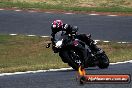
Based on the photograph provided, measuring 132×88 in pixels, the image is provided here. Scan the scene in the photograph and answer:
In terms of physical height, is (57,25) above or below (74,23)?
above

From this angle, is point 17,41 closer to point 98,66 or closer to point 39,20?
point 39,20

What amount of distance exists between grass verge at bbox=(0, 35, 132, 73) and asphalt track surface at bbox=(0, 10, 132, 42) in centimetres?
159

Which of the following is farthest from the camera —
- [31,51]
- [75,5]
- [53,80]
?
[75,5]

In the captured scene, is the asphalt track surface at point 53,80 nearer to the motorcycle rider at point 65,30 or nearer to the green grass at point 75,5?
the motorcycle rider at point 65,30

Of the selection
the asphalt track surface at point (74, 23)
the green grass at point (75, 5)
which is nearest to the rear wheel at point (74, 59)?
the asphalt track surface at point (74, 23)

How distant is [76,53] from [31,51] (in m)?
8.27

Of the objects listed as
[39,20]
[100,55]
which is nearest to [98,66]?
[100,55]

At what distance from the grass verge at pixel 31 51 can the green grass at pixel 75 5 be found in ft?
27.0

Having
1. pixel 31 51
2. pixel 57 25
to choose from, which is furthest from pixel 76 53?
pixel 31 51

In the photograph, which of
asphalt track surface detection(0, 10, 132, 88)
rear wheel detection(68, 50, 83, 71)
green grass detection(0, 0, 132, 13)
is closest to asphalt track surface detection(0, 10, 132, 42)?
asphalt track surface detection(0, 10, 132, 88)

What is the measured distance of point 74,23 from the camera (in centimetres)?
2991

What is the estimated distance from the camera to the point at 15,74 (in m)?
14.9

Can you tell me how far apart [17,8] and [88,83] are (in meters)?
22.4

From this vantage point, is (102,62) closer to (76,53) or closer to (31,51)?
(76,53)
